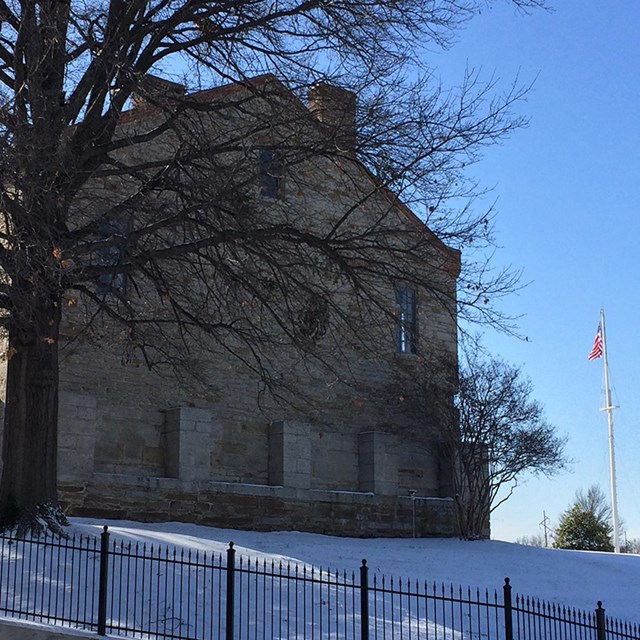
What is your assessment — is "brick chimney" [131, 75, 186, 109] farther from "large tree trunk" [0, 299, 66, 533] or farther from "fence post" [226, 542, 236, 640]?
"fence post" [226, 542, 236, 640]

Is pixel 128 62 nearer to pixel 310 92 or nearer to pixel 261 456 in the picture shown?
pixel 310 92

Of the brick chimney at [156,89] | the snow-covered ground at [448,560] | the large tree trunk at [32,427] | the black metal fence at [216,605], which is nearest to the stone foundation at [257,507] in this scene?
the snow-covered ground at [448,560]

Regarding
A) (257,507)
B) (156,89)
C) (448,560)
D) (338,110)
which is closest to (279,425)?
(257,507)

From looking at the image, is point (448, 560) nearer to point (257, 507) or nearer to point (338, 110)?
point (257, 507)

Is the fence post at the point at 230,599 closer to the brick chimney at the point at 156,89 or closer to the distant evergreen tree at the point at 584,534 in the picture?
the brick chimney at the point at 156,89

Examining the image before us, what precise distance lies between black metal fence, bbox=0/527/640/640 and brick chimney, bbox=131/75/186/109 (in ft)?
21.0

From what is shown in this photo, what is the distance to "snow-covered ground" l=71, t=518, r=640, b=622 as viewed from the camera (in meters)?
17.7

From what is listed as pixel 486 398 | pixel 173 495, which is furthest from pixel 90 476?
pixel 486 398

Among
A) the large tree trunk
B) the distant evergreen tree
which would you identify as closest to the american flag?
the distant evergreen tree

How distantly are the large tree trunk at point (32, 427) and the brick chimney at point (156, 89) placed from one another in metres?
3.35

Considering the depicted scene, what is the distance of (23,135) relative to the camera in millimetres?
14141

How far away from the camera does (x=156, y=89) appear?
1628 centimetres

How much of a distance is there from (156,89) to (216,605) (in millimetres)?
7507

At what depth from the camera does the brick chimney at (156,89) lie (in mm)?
15946
